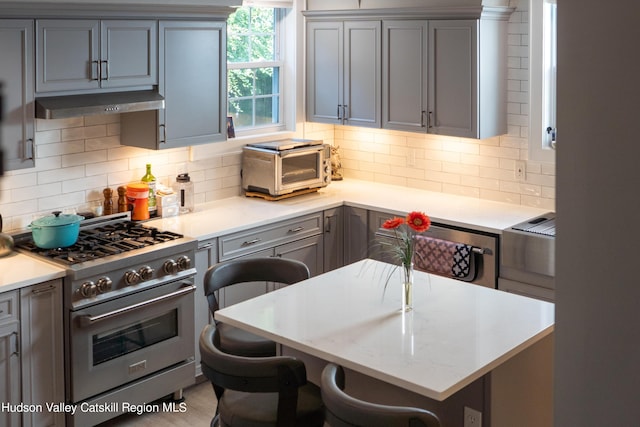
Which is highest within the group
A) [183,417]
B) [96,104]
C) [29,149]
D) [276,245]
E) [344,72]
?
[344,72]

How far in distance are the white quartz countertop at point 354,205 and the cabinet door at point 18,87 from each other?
1.06 meters

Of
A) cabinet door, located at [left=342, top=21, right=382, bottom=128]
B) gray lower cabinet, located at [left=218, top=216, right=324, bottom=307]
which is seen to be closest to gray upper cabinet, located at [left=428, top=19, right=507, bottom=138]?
cabinet door, located at [left=342, top=21, right=382, bottom=128]

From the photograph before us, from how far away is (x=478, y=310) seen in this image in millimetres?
3463

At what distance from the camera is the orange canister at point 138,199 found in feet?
16.0

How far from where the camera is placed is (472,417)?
317cm

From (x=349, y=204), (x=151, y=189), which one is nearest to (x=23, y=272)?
(x=151, y=189)

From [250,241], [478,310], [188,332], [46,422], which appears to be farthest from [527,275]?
[46,422]

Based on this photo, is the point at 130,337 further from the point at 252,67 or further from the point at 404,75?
the point at 404,75

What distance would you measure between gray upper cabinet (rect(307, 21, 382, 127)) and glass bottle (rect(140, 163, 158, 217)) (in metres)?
1.52

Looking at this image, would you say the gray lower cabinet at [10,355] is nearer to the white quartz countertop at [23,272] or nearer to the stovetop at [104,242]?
the white quartz countertop at [23,272]

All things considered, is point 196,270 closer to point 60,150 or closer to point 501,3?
point 60,150

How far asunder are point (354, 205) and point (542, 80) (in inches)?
58.9

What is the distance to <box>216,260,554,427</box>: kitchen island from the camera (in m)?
2.87

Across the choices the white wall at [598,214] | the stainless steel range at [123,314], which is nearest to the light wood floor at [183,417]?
the stainless steel range at [123,314]
